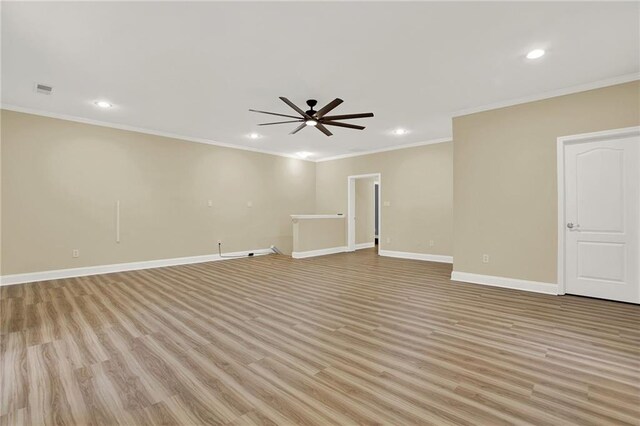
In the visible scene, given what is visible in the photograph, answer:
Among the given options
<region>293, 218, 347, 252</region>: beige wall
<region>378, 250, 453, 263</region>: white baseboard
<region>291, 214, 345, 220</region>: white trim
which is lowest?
<region>378, 250, 453, 263</region>: white baseboard

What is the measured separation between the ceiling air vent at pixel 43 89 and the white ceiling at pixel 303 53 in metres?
0.08

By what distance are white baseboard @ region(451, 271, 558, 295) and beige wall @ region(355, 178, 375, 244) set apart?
4.40 metres

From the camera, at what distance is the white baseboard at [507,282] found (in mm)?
4113

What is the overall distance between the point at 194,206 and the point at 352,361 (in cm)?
562

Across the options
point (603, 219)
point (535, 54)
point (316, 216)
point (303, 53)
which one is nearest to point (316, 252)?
point (316, 216)

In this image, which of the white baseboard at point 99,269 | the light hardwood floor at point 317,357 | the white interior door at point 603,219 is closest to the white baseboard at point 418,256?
the light hardwood floor at point 317,357

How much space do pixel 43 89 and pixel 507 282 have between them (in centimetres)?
721

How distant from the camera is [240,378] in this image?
2033 millimetres

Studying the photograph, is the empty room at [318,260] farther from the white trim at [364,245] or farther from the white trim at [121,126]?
the white trim at [364,245]

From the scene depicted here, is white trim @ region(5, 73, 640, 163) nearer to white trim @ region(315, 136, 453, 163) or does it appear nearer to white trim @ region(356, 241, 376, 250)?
white trim @ region(315, 136, 453, 163)

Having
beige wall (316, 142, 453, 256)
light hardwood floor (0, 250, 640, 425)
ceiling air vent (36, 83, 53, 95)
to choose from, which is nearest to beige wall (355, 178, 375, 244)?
beige wall (316, 142, 453, 256)

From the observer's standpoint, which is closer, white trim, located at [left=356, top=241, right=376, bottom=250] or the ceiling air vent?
the ceiling air vent

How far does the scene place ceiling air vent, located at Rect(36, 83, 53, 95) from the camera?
3.91 metres

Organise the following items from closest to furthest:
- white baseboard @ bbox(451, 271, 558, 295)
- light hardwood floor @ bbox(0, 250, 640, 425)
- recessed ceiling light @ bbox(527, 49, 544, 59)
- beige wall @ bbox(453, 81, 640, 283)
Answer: light hardwood floor @ bbox(0, 250, 640, 425) → recessed ceiling light @ bbox(527, 49, 544, 59) → beige wall @ bbox(453, 81, 640, 283) → white baseboard @ bbox(451, 271, 558, 295)
